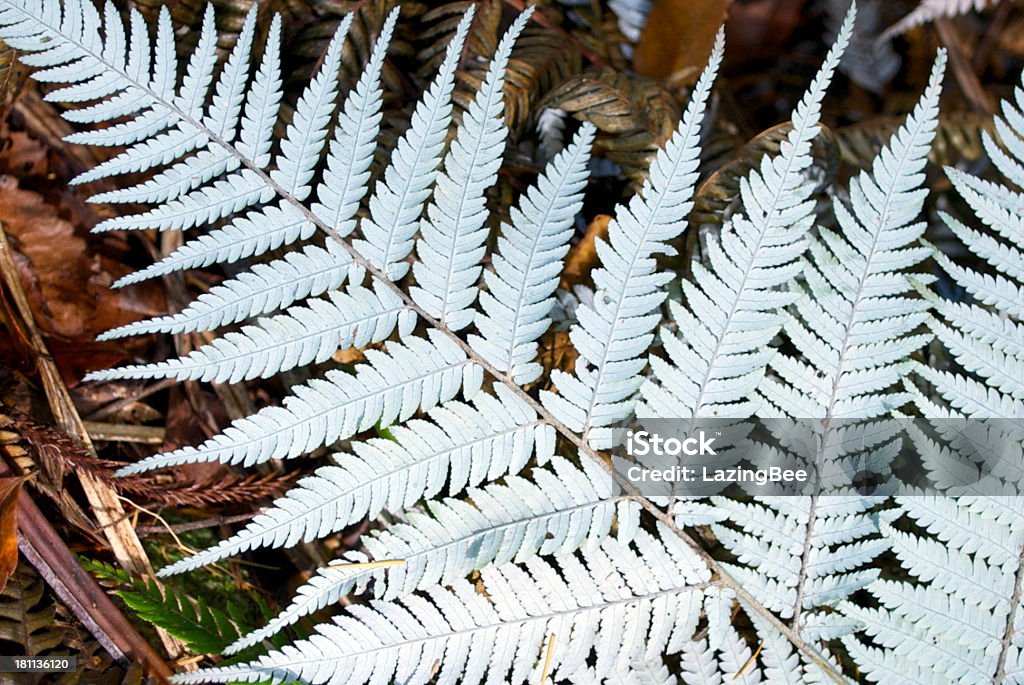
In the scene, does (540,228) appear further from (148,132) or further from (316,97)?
(148,132)

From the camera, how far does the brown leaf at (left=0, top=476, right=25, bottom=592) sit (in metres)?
1.93

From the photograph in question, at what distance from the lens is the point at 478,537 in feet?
5.92

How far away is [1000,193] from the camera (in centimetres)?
184

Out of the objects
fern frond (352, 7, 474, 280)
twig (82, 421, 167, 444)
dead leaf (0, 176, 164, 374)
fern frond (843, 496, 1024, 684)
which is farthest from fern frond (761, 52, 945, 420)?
dead leaf (0, 176, 164, 374)

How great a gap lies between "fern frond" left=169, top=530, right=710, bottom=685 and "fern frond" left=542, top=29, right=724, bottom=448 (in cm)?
31

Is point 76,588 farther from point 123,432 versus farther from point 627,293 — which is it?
point 627,293

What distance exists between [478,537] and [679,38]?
1.65 metres

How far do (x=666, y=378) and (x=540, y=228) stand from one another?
426 millimetres

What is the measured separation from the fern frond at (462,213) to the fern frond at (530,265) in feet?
0.18

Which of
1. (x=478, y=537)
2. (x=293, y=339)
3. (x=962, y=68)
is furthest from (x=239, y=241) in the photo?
(x=962, y=68)

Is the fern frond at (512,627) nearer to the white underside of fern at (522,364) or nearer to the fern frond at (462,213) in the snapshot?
the white underside of fern at (522,364)

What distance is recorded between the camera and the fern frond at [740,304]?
177cm

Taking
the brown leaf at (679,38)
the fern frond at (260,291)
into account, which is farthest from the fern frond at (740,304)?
the brown leaf at (679,38)

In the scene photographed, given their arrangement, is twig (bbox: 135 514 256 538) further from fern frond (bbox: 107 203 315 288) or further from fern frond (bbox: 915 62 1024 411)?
fern frond (bbox: 915 62 1024 411)
